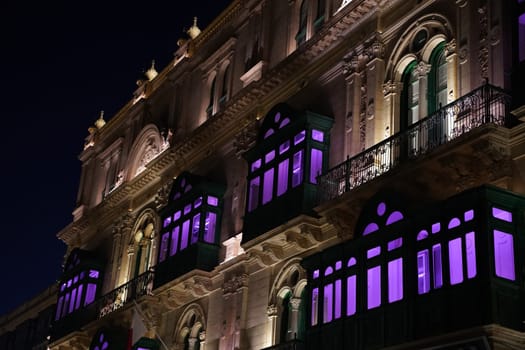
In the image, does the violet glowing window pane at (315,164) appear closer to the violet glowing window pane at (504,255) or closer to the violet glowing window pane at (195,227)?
the violet glowing window pane at (195,227)

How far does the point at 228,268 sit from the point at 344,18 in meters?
8.76

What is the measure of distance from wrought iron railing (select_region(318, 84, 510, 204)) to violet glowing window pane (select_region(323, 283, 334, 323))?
8.78 ft

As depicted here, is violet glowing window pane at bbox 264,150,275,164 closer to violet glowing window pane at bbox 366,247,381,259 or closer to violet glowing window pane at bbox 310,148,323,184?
violet glowing window pane at bbox 310,148,323,184

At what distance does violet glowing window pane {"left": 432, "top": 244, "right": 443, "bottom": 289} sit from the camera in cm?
1850

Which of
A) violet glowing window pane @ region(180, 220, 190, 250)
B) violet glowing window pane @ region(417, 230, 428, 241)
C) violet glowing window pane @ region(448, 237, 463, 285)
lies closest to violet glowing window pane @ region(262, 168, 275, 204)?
violet glowing window pane @ region(180, 220, 190, 250)

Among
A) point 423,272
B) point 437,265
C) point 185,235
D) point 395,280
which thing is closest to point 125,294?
point 185,235

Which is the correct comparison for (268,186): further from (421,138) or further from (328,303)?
(421,138)

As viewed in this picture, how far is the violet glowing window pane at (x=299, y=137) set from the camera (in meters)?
26.0

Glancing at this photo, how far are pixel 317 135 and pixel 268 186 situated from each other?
2273 mm

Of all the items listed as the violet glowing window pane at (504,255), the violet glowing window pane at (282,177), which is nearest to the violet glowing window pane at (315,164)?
the violet glowing window pane at (282,177)

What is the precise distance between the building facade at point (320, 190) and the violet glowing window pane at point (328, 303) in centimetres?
5

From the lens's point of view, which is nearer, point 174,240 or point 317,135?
point 317,135

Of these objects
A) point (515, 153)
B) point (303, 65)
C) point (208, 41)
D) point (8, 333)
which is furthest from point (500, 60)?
point (8, 333)

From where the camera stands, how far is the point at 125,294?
34750 millimetres
